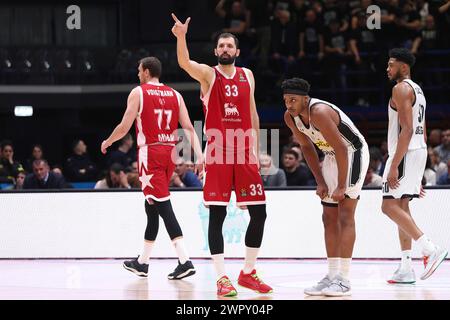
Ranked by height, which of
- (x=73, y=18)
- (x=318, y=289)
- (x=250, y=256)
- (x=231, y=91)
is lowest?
(x=318, y=289)

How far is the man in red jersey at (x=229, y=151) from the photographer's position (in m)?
7.57

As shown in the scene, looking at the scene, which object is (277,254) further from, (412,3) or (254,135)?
(412,3)

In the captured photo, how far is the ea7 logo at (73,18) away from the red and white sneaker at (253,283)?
11.8 m

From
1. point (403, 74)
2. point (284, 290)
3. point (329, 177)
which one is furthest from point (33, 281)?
point (403, 74)

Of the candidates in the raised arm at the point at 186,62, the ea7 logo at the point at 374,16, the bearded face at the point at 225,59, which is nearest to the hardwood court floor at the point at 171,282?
the raised arm at the point at 186,62

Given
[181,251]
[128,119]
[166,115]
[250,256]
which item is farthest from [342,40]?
[250,256]

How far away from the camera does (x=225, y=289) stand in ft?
24.1

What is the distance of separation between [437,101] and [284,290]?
30.7 feet

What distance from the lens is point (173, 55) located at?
17.5 m

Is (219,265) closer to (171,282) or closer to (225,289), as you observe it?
(225,289)

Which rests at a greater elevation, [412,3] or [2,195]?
[412,3]

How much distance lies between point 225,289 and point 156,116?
7.58 ft

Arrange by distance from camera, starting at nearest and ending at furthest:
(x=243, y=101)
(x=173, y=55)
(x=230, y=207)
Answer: (x=243, y=101) → (x=230, y=207) → (x=173, y=55)

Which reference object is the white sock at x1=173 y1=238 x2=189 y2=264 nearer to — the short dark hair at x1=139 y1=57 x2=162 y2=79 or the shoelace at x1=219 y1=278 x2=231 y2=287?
the shoelace at x1=219 y1=278 x2=231 y2=287
